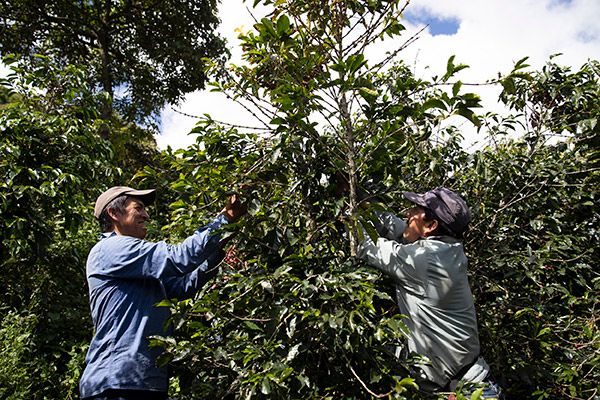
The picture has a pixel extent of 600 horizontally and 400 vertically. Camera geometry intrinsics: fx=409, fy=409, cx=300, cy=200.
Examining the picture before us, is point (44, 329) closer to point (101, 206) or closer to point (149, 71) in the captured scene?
point (101, 206)

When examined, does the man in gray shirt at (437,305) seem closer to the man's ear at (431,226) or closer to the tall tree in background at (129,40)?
the man's ear at (431,226)

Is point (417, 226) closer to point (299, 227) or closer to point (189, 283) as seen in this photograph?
point (299, 227)

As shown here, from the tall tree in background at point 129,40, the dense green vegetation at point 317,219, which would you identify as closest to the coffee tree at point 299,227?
the dense green vegetation at point 317,219

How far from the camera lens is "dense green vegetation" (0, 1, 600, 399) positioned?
5.29 feet

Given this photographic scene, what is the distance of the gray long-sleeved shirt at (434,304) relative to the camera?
1.80 meters

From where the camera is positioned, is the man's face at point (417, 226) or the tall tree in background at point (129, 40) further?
the tall tree in background at point (129, 40)

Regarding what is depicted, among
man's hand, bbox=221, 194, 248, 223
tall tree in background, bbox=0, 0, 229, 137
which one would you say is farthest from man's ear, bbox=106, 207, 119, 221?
tall tree in background, bbox=0, 0, 229, 137

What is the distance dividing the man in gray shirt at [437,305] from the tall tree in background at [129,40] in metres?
8.59

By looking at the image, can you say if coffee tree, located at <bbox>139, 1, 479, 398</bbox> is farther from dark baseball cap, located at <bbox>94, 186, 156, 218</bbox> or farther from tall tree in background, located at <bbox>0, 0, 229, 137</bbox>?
tall tree in background, located at <bbox>0, 0, 229, 137</bbox>

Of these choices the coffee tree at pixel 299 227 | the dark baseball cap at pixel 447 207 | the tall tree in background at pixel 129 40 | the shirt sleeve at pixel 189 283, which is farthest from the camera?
the tall tree in background at pixel 129 40

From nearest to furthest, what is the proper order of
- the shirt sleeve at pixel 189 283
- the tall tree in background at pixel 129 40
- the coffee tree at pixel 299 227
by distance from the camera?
the coffee tree at pixel 299 227 → the shirt sleeve at pixel 189 283 → the tall tree in background at pixel 129 40

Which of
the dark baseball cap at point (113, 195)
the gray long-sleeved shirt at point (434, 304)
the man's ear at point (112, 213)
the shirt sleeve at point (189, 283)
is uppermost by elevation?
the dark baseball cap at point (113, 195)

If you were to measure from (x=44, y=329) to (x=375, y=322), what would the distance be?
416cm

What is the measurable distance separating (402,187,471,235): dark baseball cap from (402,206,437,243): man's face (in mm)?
64
